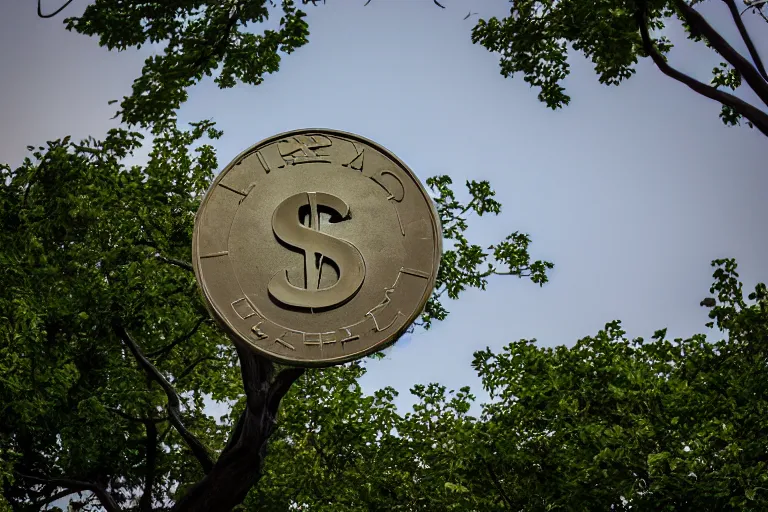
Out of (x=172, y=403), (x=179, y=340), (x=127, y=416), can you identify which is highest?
(x=179, y=340)

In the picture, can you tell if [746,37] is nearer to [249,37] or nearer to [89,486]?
[249,37]

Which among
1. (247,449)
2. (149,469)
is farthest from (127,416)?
(247,449)

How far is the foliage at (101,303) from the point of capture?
46.9 feet

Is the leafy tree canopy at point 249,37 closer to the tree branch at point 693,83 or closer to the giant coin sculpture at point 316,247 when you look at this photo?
the tree branch at point 693,83

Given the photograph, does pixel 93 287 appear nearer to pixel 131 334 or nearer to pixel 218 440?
pixel 131 334

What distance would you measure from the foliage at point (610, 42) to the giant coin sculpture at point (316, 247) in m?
6.42

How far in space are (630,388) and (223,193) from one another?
10.5m

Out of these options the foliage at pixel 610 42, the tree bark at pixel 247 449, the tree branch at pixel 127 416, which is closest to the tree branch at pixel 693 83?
the foliage at pixel 610 42

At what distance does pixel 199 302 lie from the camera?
15.7 metres

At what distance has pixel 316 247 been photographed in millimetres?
5320

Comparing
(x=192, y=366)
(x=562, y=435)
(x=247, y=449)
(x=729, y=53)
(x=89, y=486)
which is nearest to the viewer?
(x=729, y=53)

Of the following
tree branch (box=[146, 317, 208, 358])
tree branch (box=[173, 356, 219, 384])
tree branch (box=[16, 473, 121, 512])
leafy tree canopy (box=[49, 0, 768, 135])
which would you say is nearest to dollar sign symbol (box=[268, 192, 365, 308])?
leafy tree canopy (box=[49, 0, 768, 135])

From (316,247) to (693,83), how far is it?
7758mm

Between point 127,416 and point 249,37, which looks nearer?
point 249,37
